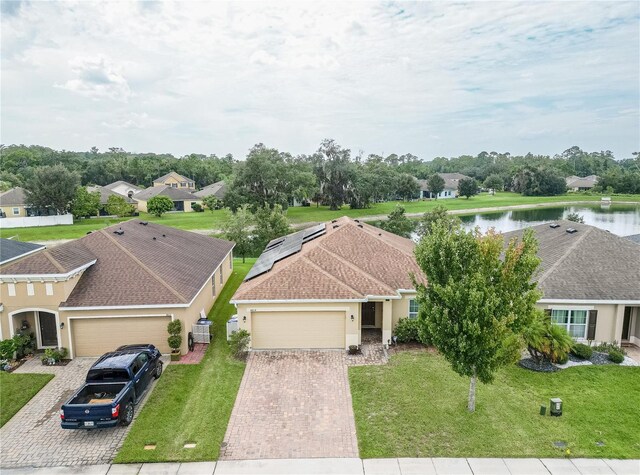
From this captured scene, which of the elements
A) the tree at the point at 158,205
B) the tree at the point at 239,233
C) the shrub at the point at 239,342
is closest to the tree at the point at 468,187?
the tree at the point at 158,205

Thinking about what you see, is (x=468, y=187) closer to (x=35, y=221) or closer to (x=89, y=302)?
(x=35, y=221)

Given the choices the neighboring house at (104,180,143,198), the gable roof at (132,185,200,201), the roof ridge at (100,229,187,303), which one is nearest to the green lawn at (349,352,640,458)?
the roof ridge at (100,229,187,303)

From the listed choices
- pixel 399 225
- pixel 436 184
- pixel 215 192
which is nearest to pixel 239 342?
pixel 399 225

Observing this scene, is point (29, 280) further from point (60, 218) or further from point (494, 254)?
point (60, 218)

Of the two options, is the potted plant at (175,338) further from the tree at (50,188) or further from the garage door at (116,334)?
the tree at (50,188)

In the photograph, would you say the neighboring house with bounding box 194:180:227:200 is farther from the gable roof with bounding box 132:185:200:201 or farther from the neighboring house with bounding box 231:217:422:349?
the neighboring house with bounding box 231:217:422:349

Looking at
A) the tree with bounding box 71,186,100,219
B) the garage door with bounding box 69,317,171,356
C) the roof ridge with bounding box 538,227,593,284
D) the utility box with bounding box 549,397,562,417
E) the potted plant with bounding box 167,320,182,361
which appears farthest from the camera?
the tree with bounding box 71,186,100,219

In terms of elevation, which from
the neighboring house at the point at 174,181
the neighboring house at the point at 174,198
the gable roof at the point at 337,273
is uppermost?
the neighboring house at the point at 174,181
